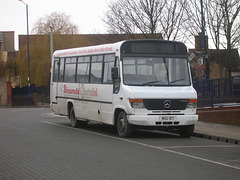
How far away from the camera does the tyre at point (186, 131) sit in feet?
51.7

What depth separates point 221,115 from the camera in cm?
1972

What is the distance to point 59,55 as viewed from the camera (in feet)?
68.9

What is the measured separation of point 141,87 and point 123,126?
135 centimetres

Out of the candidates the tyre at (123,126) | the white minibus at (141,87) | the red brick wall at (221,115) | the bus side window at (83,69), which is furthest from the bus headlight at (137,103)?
the red brick wall at (221,115)

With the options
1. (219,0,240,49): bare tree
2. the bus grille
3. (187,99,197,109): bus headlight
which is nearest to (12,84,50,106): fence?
(219,0,240,49): bare tree

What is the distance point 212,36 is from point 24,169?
2640cm

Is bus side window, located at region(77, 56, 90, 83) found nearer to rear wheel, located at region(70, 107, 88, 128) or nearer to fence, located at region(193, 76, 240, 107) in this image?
rear wheel, located at region(70, 107, 88, 128)

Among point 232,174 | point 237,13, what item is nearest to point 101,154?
point 232,174

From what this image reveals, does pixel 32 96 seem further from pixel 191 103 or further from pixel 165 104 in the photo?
pixel 165 104

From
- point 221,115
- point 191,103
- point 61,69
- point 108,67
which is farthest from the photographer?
point 61,69

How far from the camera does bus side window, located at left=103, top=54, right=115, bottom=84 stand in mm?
16250

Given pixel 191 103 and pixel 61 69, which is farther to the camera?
pixel 61 69

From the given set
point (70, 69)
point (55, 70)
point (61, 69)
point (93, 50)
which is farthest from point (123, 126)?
point (55, 70)

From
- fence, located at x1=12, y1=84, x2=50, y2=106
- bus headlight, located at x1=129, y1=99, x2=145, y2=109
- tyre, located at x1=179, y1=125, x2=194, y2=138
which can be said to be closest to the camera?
bus headlight, located at x1=129, y1=99, x2=145, y2=109
